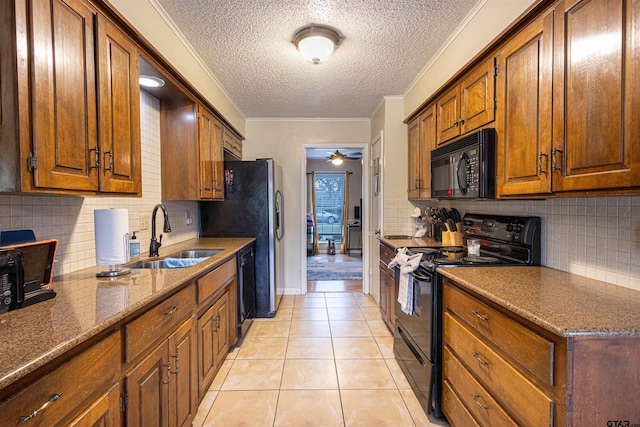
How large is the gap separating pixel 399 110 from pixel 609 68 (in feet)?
8.26

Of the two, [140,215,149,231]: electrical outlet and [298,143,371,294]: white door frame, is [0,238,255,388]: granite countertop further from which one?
[298,143,371,294]: white door frame

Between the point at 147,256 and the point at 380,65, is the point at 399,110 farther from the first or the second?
the point at 147,256

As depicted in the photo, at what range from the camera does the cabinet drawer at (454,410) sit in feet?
5.04

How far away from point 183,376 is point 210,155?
1.96m

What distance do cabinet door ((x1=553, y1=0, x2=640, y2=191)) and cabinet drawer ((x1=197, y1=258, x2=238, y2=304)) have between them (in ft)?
6.29

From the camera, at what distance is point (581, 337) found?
A: 97cm

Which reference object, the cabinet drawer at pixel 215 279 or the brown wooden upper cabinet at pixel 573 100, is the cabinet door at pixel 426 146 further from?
the cabinet drawer at pixel 215 279

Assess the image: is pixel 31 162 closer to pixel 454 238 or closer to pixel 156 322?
pixel 156 322

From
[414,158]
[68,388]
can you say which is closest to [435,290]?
[68,388]

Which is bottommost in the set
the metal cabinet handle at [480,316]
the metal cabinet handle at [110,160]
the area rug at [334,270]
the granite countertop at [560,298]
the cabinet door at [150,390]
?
the area rug at [334,270]

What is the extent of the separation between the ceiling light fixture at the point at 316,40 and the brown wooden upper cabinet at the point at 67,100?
1.08 meters

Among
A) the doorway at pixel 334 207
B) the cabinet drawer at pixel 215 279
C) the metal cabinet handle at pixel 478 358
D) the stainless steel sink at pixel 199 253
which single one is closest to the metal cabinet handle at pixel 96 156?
the cabinet drawer at pixel 215 279

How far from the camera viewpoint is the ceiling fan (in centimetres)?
606

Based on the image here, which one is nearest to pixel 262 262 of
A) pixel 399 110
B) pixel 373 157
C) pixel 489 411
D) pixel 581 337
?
pixel 373 157
